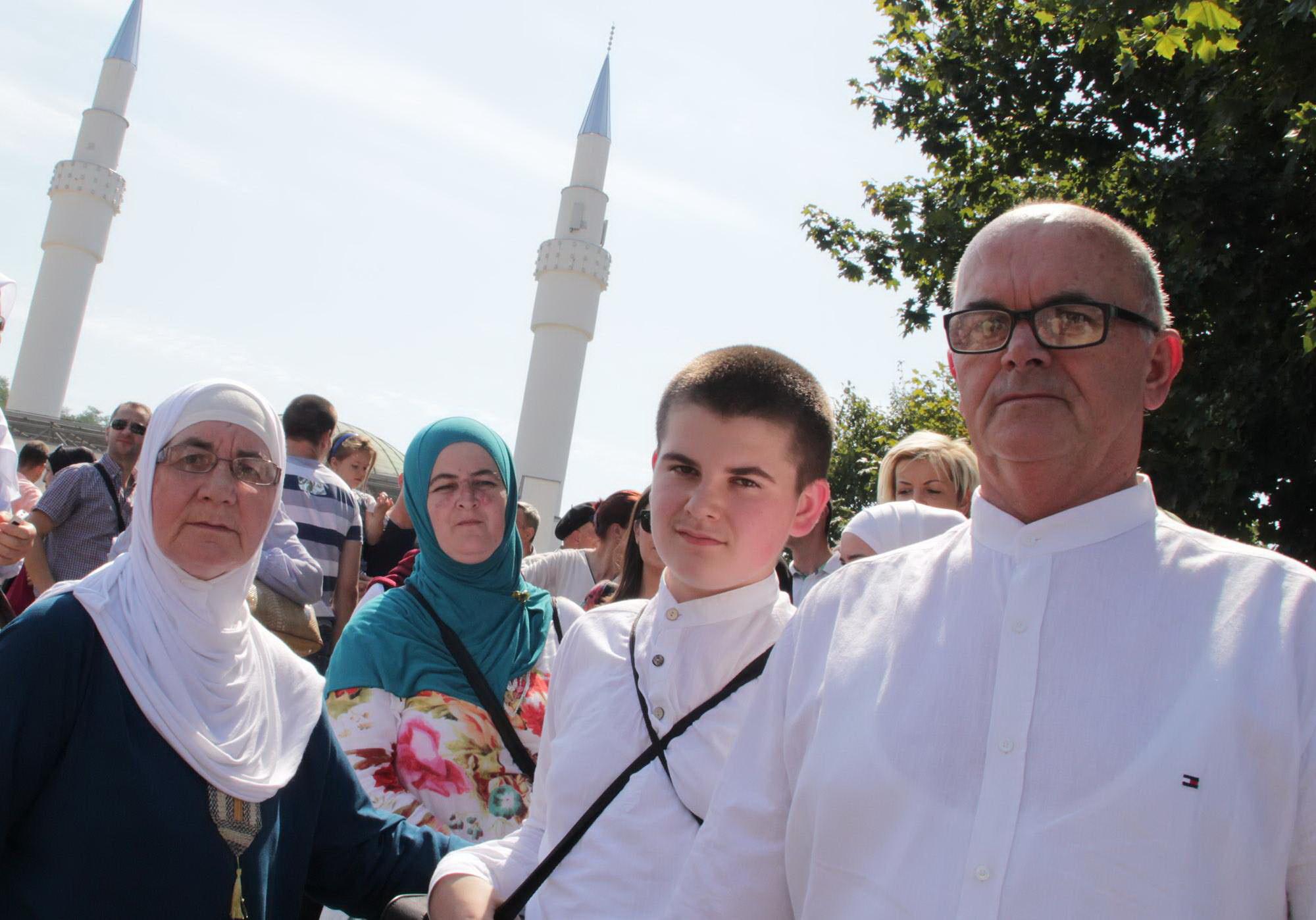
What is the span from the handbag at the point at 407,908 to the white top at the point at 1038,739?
754 millimetres

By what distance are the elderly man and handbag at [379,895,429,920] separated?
0.74 meters

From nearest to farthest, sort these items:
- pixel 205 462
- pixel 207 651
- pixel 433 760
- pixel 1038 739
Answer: pixel 1038 739 < pixel 207 651 < pixel 205 462 < pixel 433 760

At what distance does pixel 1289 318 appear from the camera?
9.03 meters

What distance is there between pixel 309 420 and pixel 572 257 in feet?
97.5

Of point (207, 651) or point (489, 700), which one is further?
point (489, 700)

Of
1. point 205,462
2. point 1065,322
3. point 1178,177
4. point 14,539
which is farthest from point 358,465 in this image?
point 1178,177

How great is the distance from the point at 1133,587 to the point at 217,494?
6.38ft

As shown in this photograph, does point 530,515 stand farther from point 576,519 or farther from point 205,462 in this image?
point 205,462

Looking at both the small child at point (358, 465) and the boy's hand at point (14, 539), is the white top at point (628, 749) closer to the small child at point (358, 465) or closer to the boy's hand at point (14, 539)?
the boy's hand at point (14, 539)

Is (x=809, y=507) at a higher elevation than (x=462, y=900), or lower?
higher

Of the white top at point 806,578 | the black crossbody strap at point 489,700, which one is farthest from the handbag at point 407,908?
the white top at point 806,578

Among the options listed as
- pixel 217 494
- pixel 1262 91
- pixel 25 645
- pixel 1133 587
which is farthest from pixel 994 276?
pixel 1262 91

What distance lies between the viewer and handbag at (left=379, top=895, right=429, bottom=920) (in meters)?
2.21

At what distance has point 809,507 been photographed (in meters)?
2.43
